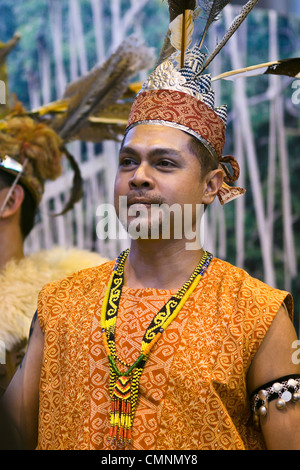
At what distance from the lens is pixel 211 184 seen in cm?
213

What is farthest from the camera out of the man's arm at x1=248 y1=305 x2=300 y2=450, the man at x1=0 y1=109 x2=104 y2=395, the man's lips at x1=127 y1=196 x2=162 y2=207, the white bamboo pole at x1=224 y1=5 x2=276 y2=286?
the white bamboo pole at x1=224 y1=5 x2=276 y2=286

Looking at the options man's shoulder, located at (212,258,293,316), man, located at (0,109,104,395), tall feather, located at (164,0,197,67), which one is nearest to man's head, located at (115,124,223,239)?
man's shoulder, located at (212,258,293,316)

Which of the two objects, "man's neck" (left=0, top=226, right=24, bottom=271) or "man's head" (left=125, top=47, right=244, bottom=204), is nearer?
"man's head" (left=125, top=47, right=244, bottom=204)

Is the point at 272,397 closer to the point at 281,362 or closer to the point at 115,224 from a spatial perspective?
the point at 281,362

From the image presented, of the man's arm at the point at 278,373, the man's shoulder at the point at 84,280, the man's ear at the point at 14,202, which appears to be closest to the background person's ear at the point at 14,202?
the man's ear at the point at 14,202

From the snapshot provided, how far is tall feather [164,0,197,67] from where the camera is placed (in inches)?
83.8

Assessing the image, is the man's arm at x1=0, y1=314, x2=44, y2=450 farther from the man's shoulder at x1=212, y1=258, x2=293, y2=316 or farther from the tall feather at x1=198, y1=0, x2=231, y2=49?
the tall feather at x1=198, y1=0, x2=231, y2=49

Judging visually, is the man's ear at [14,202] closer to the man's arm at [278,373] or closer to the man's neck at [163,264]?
the man's neck at [163,264]

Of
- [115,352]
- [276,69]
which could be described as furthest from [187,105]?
[115,352]

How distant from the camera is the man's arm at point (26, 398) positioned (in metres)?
2.10

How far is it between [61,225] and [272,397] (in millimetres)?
2723

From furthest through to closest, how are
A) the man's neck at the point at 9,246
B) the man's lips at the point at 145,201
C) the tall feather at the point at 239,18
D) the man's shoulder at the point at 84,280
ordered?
the man's neck at the point at 9,246
the man's shoulder at the point at 84,280
the tall feather at the point at 239,18
the man's lips at the point at 145,201
